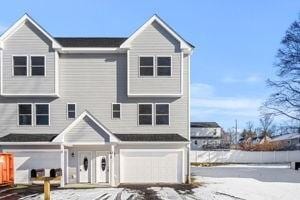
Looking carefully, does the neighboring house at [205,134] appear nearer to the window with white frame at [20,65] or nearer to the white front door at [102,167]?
the white front door at [102,167]

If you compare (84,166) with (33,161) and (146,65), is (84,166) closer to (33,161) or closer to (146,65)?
(33,161)

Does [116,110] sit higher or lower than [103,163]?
higher

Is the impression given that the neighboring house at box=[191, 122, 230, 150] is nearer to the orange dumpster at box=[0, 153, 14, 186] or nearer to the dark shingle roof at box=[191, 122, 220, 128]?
the dark shingle roof at box=[191, 122, 220, 128]

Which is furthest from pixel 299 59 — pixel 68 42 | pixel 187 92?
pixel 68 42

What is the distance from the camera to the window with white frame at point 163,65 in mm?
36844

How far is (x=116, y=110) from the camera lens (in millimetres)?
37438

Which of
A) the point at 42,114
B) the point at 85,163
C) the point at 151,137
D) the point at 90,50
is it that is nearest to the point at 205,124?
the point at 151,137

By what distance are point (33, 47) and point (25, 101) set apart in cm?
362

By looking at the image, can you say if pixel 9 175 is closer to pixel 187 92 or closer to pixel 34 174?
pixel 187 92

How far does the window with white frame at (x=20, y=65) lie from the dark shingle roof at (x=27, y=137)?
4040 millimetres

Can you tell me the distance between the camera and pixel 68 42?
127 feet

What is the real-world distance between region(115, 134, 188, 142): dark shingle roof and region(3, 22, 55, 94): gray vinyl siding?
564 cm

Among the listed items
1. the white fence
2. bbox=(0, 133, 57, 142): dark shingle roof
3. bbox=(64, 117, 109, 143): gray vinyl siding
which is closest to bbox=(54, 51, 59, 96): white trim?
bbox=(0, 133, 57, 142): dark shingle roof

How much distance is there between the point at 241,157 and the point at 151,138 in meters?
42.4
